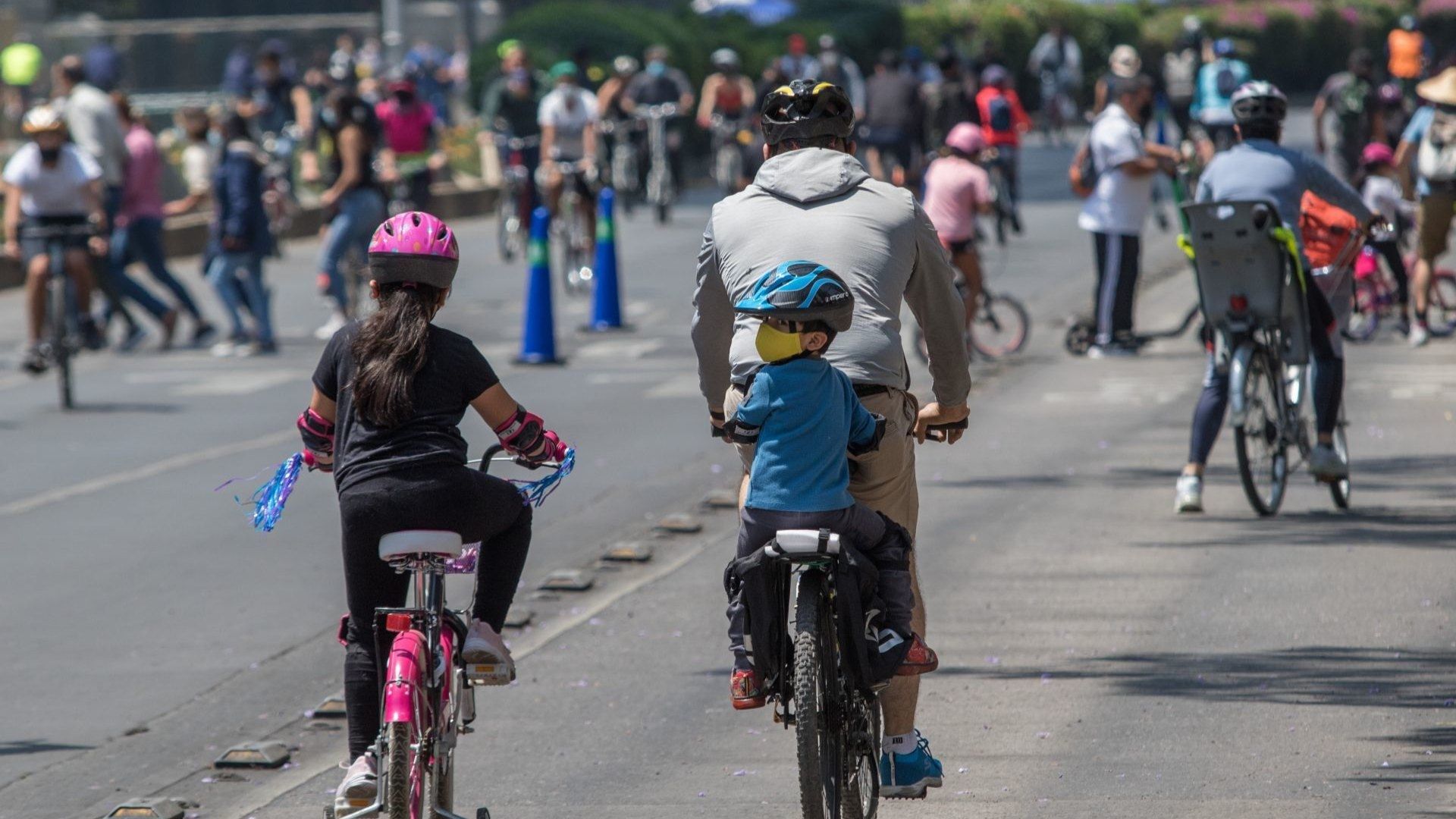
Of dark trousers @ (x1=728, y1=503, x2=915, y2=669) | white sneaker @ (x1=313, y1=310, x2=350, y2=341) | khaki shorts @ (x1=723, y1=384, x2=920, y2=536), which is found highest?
khaki shorts @ (x1=723, y1=384, x2=920, y2=536)

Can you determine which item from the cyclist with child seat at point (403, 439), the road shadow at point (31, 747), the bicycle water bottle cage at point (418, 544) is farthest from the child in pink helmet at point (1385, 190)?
the bicycle water bottle cage at point (418, 544)

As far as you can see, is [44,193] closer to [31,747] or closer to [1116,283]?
[1116,283]

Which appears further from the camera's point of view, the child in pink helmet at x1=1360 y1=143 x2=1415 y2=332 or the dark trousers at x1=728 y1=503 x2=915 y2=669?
the child in pink helmet at x1=1360 y1=143 x2=1415 y2=332

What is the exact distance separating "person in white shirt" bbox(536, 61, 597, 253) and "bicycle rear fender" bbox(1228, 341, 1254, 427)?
13.2 m

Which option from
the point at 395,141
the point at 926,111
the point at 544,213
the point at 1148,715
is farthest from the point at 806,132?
the point at 926,111

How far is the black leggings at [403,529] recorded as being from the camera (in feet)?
17.2

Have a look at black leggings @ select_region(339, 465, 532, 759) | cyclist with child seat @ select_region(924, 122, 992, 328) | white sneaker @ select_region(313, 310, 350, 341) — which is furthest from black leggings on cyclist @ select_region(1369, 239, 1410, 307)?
white sneaker @ select_region(313, 310, 350, 341)

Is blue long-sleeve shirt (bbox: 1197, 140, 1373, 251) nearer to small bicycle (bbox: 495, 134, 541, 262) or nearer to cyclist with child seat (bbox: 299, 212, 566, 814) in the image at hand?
cyclist with child seat (bbox: 299, 212, 566, 814)

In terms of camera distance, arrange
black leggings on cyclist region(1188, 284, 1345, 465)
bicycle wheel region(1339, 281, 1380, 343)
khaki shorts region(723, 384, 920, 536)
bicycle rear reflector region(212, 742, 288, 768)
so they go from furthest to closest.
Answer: bicycle wheel region(1339, 281, 1380, 343) → black leggings on cyclist region(1188, 284, 1345, 465) → bicycle rear reflector region(212, 742, 288, 768) → khaki shorts region(723, 384, 920, 536)

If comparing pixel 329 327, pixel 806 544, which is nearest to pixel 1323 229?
pixel 806 544

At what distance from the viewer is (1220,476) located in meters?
11.6

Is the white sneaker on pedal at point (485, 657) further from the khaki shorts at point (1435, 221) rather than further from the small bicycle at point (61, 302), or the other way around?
the khaki shorts at point (1435, 221)

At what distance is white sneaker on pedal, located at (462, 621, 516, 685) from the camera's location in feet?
17.6

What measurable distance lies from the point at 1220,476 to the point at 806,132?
6382mm
